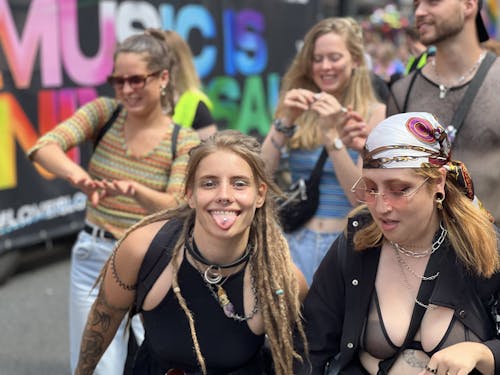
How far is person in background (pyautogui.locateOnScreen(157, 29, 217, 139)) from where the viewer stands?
4312mm

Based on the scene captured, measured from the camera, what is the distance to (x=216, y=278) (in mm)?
2635

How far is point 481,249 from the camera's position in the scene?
2.42 meters

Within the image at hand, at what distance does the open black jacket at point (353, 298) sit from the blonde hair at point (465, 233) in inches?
1.3

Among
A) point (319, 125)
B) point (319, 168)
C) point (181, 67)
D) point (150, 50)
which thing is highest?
point (150, 50)

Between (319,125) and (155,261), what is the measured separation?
119 cm

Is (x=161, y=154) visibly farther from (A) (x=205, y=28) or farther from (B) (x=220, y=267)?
(A) (x=205, y=28)

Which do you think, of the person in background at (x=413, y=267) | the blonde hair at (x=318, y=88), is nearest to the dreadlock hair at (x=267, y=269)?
the person in background at (x=413, y=267)

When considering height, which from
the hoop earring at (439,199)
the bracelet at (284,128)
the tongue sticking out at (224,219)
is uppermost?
the hoop earring at (439,199)

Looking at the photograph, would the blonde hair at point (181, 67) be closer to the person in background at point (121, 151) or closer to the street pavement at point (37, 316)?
the person in background at point (121, 151)

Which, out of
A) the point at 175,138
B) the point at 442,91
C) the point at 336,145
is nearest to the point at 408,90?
the point at 442,91

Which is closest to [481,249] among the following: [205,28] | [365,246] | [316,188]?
[365,246]

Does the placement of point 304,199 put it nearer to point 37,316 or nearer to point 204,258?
point 204,258

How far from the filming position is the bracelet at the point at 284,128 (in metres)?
3.68

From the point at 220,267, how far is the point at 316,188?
4.00 feet
